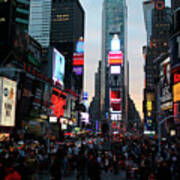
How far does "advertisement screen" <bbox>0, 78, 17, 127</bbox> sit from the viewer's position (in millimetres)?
51894

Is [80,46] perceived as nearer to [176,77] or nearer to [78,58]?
[78,58]

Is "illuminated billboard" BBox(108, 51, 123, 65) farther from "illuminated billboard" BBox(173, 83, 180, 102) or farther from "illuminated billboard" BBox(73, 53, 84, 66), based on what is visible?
"illuminated billboard" BBox(173, 83, 180, 102)

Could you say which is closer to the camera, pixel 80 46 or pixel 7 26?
pixel 7 26

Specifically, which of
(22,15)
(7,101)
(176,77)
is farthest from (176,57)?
(22,15)

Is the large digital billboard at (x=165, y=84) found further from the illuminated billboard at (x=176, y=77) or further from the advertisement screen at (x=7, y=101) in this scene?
the advertisement screen at (x=7, y=101)

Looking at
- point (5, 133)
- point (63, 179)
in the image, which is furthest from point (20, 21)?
point (63, 179)

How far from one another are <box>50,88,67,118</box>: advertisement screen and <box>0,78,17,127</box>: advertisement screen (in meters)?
23.7

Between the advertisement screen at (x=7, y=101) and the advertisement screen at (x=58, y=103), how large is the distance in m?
23.7

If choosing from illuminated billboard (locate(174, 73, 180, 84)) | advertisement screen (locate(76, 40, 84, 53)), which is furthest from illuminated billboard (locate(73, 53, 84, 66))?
illuminated billboard (locate(174, 73, 180, 84))

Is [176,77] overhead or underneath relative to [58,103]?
overhead

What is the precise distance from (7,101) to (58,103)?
32.5 metres

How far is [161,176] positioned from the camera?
12.2 metres

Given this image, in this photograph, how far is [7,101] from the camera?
54031 mm

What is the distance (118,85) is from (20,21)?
75807 millimetres
